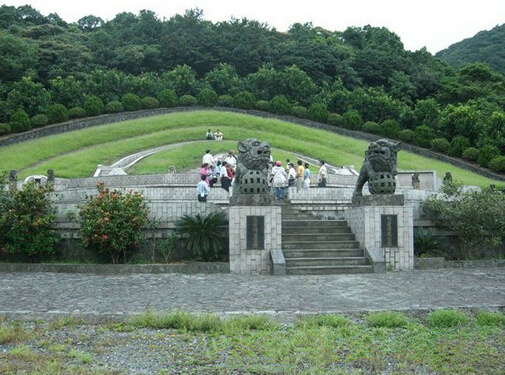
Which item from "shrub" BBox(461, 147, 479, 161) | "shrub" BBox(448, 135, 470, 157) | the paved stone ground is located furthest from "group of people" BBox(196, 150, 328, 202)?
"shrub" BBox(448, 135, 470, 157)

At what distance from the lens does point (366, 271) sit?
513 inches

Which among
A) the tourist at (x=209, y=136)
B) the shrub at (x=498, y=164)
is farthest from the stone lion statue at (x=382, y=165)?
the shrub at (x=498, y=164)

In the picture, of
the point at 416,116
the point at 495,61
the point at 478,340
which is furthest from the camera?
the point at 495,61

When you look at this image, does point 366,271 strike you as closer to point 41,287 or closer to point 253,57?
point 41,287

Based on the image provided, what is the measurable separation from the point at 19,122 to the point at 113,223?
104 feet

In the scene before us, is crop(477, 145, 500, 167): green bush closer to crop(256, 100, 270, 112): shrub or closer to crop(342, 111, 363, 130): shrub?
crop(342, 111, 363, 130): shrub

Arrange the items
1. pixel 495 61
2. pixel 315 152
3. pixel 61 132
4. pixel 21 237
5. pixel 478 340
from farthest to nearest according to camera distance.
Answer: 1. pixel 495 61
2. pixel 61 132
3. pixel 315 152
4. pixel 21 237
5. pixel 478 340

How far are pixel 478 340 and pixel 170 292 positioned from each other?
18.1 ft

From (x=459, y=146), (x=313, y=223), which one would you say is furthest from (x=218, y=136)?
(x=313, y=223)

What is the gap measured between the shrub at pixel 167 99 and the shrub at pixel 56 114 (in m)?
8.69

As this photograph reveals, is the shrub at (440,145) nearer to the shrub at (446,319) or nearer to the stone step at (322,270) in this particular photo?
the stone step at (322,270)

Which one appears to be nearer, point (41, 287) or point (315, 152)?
point (41, 287)

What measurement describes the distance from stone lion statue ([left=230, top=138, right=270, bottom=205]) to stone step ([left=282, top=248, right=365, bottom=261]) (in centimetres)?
144

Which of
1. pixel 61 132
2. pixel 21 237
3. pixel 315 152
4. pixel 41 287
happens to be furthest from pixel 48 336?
pixel 61 132
